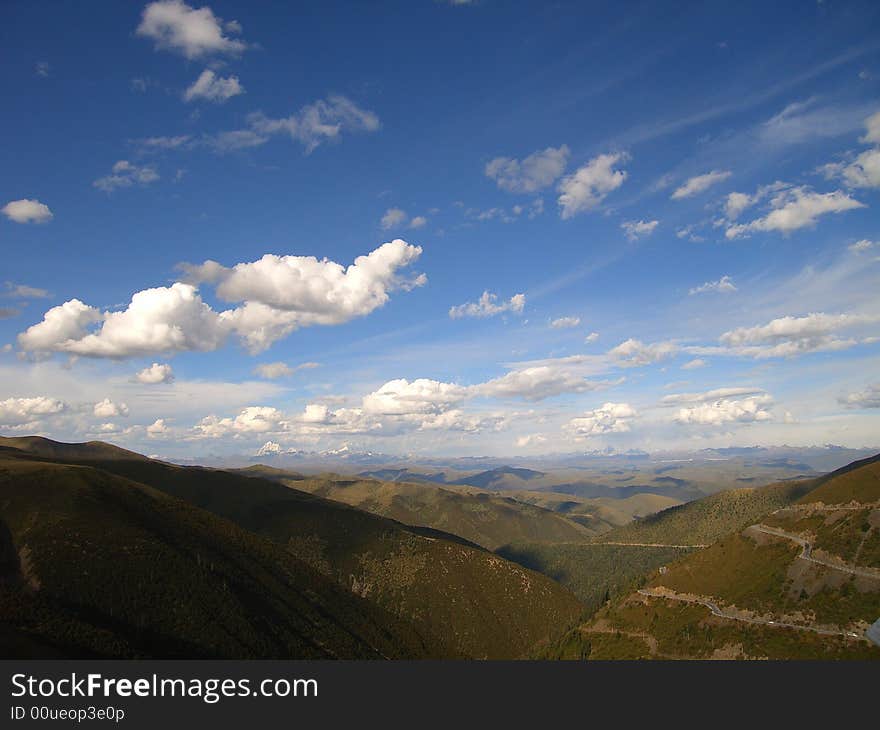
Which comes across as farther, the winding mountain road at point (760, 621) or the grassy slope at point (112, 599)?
the winding mountain road at point (760, 621)

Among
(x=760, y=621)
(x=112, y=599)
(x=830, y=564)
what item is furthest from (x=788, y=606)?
(x=112, y=599)

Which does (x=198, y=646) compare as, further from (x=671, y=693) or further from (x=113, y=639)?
(x=671, y=693)

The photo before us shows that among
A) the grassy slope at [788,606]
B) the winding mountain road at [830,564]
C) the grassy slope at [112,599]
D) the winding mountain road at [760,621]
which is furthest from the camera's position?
the winding mountain road at [830,564]

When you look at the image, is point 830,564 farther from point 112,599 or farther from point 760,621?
point 112,599

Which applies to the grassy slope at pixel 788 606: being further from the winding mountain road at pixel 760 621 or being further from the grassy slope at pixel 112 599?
the grassy slope at pixel 112 599

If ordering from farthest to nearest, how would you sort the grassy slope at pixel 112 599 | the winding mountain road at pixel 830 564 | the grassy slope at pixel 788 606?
the winding mountain road at pixel 830 564, the grassy slope at pixel 788 606, the grassy slope at pixel 112 599

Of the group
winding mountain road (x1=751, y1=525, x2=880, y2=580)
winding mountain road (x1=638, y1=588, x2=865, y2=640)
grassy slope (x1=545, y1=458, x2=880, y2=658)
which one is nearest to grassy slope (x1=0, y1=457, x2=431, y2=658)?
grassy slope (x1=545, y1=458, x2=880, y2=658)

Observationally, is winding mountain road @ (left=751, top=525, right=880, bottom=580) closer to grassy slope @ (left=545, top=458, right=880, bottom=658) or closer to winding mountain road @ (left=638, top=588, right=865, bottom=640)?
grassy slope @ (left=545, top=458, right=880, bottom=658)

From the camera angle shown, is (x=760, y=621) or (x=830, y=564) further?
(x=830, y=564)

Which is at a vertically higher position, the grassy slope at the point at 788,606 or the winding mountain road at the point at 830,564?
the winding mountain road at the point at 830,564

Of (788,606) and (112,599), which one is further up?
(112,599)

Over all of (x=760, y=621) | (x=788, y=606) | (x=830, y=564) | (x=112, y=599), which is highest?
(x=112, y=599)

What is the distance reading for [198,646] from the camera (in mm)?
165625

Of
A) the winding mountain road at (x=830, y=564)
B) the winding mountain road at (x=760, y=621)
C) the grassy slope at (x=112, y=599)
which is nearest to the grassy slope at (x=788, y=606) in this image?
the winding mountain road at (x=760, y=621)
